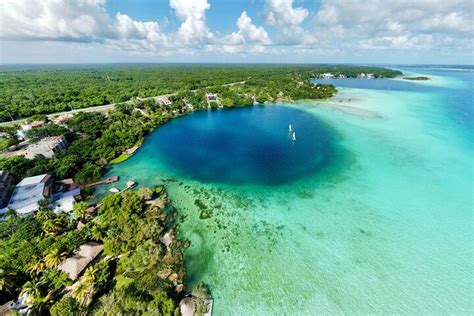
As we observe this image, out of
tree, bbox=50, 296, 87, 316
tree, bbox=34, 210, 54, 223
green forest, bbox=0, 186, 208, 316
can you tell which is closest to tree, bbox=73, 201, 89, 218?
green forest, bbox=0, 186, 208, 316

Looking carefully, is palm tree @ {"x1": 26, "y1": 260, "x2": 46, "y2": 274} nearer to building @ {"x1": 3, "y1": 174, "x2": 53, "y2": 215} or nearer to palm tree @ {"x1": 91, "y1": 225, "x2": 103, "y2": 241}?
palm tree @ {"x1": 91, "y1": 225, "x2": 103, "y2": 241}

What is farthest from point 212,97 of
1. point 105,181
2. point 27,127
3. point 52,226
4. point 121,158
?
point 52,226

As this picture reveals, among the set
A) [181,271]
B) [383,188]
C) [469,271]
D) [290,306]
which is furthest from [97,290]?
[383,188]

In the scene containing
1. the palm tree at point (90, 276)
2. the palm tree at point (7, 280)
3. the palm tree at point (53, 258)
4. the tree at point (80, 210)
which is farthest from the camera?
the tree at point (80, 210)

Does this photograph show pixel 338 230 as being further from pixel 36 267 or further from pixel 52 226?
pixel 52 226

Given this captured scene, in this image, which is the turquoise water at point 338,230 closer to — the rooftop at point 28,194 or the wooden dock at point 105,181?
the wooden dock at point 105,181

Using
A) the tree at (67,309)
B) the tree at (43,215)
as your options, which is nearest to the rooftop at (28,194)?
the tree at (43,215)
